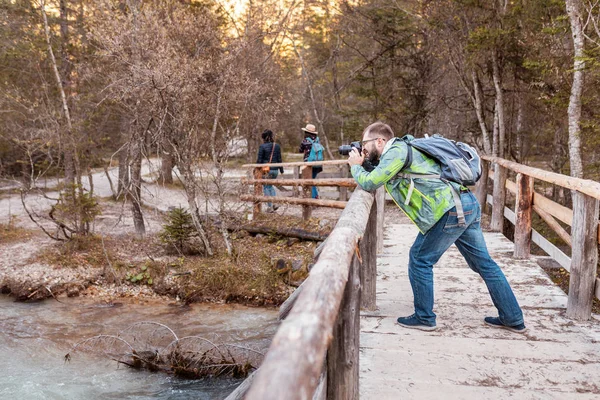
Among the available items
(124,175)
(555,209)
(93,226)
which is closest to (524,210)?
(555,209)

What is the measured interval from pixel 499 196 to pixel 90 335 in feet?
20.5

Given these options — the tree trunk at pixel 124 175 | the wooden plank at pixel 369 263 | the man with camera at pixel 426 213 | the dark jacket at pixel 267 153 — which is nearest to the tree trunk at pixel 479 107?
the dark jacket at pixel 267 153

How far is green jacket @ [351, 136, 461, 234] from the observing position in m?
3.20

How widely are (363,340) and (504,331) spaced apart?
1040 mm

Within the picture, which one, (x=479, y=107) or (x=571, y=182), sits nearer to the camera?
(x=571, y=182)

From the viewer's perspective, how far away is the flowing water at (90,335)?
236 inches

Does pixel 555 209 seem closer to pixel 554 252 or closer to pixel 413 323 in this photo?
pixel 554 252

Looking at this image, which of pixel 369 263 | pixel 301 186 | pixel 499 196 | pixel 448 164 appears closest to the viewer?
pixel 448 164

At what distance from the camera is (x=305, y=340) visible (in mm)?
1144

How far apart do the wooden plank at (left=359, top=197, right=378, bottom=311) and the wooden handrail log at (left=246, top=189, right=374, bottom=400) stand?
2066mm

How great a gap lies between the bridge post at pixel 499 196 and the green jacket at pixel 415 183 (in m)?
4.47

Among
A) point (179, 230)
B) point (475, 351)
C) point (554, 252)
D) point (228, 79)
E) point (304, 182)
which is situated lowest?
point (179, 230)

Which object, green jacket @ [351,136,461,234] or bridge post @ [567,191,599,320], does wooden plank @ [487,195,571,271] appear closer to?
bridge post @ [567,191,599,320]

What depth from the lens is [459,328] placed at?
373cm
